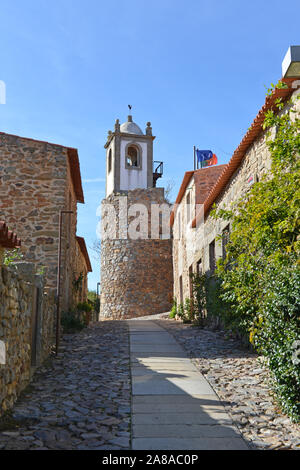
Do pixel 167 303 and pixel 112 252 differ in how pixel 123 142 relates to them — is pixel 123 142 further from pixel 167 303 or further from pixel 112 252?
pixel 167 303

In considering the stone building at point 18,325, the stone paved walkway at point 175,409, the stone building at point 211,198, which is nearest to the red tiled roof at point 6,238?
the stone building at point 18,325

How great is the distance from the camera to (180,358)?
775 centimetres

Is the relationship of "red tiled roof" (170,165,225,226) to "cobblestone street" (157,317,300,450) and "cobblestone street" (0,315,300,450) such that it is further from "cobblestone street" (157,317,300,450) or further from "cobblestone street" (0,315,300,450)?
"cobblestone street" (0,315,300,450)

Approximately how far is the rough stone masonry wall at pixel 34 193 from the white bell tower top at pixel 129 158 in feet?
58.5

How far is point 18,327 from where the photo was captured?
5.39 meters

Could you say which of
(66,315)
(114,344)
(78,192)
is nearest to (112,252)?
(78,192)

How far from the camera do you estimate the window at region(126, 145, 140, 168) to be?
30.2m

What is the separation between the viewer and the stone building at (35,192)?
1063 cm

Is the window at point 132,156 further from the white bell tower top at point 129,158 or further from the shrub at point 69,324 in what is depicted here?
the shrub at point 69,324

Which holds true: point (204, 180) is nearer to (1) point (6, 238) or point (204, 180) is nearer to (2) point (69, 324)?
(2) point (69, 324)

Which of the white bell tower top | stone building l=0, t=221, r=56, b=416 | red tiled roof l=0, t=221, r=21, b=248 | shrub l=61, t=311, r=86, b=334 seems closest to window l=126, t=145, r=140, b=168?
the white bell tower top

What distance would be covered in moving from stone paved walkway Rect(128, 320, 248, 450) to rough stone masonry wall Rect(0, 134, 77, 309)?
13.1ft

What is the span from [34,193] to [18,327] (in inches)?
238
